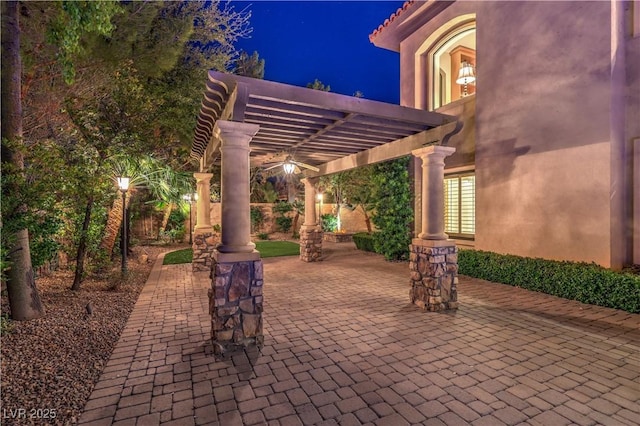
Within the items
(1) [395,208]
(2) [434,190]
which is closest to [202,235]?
(1) [395,208]

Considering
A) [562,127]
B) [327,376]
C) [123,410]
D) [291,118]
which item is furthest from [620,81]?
[123,410]

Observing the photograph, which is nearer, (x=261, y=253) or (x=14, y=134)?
(x=14, y=134)

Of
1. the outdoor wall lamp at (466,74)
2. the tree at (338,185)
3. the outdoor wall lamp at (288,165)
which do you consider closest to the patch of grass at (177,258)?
the outdoor wall lamp at (288,165)

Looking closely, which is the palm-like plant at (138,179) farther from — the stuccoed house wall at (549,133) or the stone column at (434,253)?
the stuccoed house wall at (549,133)

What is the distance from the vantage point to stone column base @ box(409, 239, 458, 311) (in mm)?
5797

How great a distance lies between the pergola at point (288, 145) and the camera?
425 centimetres

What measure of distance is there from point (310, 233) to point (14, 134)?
7.79 m

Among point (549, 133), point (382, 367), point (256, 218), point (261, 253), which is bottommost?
point (382, 367)

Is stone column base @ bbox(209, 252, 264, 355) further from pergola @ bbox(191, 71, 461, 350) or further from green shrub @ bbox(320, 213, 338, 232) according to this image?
green shrub @ bbox(320, 213, 338, 232)

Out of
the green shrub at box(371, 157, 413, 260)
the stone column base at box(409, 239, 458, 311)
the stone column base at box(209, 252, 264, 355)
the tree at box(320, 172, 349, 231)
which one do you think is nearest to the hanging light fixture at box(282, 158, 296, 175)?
the stone column base at box(409, 239, 458, 311)

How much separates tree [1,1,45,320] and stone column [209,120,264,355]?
122 inches

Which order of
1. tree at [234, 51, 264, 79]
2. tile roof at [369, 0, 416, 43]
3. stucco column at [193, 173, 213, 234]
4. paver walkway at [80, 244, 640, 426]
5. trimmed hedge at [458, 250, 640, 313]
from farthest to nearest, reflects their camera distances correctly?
tree at [234, 51, 264, 79] → tile roof at [369, 0, 416, 43] → stucco column at [193, 173, 213, 234] → trimmed hedge at [458, 250, 640, 313] → paver walkway at [80, 244, 640, 426]

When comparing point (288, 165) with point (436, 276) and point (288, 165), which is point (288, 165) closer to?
point (288, 165)

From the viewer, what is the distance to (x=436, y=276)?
579 cm
